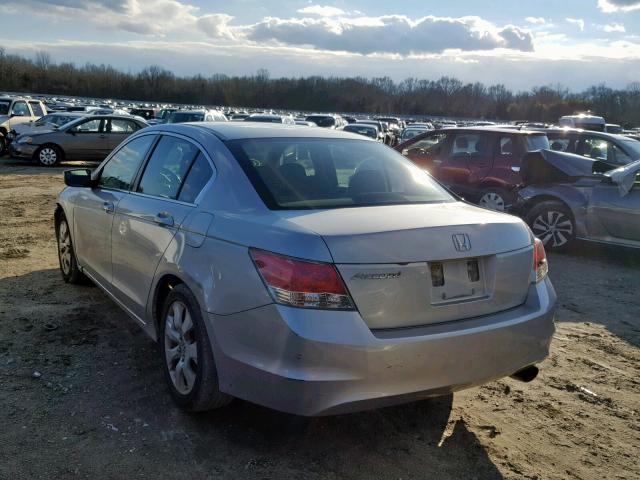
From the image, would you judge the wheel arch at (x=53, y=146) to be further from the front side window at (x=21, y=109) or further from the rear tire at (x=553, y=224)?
the rear tire at (x=553, y=224)

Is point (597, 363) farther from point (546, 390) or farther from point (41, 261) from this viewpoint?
point (41, 261)

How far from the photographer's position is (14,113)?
2191cm

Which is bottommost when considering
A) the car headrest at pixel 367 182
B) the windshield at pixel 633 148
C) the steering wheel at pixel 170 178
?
the steering wheel at pixel 170 178

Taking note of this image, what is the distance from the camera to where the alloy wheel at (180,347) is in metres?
3.31

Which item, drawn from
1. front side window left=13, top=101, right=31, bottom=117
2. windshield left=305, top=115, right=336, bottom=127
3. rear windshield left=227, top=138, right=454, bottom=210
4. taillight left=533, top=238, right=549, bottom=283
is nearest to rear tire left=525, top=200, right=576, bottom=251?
rear windshield left=227, top=138, right=454, bottom=210

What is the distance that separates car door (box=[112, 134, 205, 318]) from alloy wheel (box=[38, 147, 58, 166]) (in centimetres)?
1543

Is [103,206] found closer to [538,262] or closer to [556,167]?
[538,262]

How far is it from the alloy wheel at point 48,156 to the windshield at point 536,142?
14289 mm

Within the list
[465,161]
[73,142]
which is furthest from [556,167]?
[73,142]

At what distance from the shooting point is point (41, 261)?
6.79 meters

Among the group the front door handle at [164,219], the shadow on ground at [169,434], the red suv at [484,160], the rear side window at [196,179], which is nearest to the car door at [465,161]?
the red suv at [484,160]

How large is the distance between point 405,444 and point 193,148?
7.23 feet

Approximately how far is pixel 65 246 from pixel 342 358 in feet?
13.5

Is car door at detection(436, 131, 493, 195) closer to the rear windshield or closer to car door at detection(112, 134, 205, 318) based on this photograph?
the rear windshield
